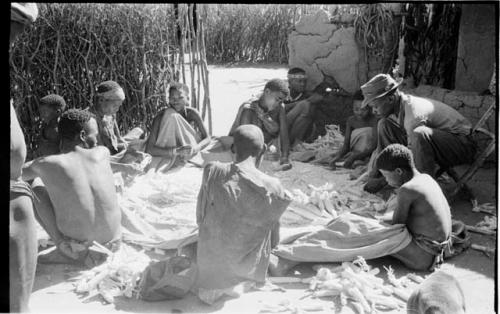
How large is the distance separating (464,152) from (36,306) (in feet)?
12.4

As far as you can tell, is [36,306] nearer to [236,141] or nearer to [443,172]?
[236,141]

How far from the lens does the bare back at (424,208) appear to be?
3.88 meters

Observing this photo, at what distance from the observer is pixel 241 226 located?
3621mm

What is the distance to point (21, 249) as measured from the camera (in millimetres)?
2861

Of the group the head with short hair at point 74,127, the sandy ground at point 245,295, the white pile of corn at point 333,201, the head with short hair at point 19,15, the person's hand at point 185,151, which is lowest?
the sandy ground at point 245,295

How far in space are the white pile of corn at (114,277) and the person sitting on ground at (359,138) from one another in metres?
3.10

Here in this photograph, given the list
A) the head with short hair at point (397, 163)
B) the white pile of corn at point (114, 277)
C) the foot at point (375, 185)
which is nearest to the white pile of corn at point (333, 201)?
the foot at point (375, 185)

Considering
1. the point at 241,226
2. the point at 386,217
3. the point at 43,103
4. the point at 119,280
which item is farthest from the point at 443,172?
the point at 43,103

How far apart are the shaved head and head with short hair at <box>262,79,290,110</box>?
9.60ft

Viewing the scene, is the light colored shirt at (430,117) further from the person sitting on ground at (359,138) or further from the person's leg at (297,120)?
the person's leg at (297,120)

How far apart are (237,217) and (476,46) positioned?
431 cm

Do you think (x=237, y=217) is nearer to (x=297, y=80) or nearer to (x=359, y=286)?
(x=359, y=286)

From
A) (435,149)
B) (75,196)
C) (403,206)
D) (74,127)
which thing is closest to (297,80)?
(435,149)

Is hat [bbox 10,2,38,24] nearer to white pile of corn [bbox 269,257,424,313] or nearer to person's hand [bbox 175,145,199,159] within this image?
white pile of corn [bbox 269,257,424,313]
